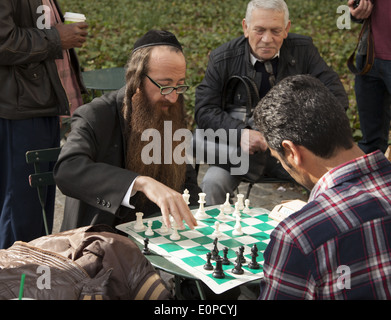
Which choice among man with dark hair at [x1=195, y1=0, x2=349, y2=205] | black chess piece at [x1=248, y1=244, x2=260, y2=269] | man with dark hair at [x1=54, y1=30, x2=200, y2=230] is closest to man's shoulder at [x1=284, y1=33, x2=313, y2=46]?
man with dark hair at [x1=195, y1=0, x2=349, y2=205]

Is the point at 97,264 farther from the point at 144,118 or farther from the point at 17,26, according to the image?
the point at 17,26

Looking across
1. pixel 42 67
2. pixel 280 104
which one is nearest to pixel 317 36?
pixel 42 67

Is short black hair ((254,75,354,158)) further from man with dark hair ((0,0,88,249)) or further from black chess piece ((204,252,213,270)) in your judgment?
man with dark hair ((0,0,88,249))

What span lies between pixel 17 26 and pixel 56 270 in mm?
2245

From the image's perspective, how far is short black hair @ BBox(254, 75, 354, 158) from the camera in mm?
1952

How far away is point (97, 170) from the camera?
2932 mm

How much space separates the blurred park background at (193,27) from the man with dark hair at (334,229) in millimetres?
4593

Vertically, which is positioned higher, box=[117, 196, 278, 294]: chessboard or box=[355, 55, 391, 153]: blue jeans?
box=[355, 55, 391, 153]: blue jeans

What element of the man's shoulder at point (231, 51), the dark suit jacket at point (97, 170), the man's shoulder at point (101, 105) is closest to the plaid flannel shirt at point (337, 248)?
the dark suit jacket at point (97, 170)

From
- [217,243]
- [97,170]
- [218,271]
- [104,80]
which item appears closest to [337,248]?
[218,271]

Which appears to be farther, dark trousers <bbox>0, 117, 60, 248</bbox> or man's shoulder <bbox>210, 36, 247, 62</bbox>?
man's shoulder <bbox>210, 36, 247, 62</bbox>

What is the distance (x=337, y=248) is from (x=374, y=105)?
3495 mm

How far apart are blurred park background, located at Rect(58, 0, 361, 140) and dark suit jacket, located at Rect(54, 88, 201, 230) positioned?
3.78 m
